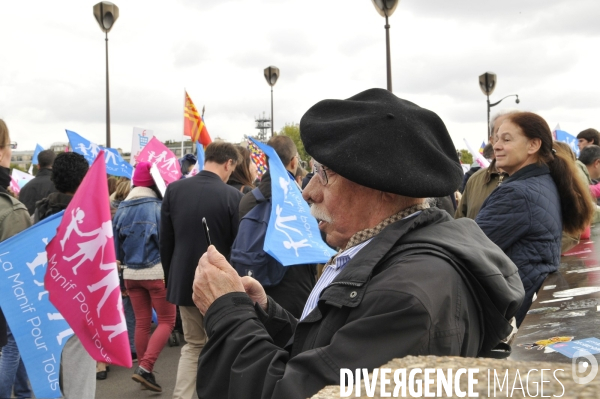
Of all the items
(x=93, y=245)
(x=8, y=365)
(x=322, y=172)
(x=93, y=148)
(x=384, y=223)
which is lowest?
(x=8, y=365)

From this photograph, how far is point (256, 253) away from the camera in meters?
4.54

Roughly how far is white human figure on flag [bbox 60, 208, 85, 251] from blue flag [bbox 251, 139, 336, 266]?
1190mm

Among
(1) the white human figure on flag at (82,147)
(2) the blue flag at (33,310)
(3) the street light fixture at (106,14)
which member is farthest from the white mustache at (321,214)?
(3) the street light fixture at (106,14)

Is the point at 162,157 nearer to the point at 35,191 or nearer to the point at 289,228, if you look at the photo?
the point at 35,191

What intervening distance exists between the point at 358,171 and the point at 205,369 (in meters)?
0.76

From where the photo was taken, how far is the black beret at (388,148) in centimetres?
178

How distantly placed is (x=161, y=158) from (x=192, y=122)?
246cm

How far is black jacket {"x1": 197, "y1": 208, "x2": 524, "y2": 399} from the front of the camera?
1525mm

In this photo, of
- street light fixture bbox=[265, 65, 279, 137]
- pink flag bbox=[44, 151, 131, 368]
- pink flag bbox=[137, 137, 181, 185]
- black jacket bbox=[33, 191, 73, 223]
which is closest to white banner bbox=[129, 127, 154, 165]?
pink flag bbox=[137, 137, 181, 185]

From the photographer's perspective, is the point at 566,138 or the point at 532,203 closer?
the point at 532,203

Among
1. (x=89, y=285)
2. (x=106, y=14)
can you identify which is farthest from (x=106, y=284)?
(x=106, y=14)

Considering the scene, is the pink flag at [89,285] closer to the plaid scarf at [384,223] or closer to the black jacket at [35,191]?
the plaid scarf at [384,223]

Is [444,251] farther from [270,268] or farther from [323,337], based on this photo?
[270,268]

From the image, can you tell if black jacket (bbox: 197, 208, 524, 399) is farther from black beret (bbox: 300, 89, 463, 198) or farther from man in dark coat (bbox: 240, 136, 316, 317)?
man in dark coat (bbox: 240, 136, 316, 317)
